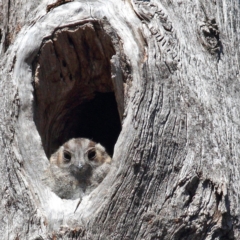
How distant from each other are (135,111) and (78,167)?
1.37 m

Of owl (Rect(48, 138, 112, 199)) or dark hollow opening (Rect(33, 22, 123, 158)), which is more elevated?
dark hollow opening (Rect(33, 22, 123, 158))

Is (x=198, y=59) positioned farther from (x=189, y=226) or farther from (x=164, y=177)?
(x=189, y=226)

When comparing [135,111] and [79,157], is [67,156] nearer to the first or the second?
[79,157]

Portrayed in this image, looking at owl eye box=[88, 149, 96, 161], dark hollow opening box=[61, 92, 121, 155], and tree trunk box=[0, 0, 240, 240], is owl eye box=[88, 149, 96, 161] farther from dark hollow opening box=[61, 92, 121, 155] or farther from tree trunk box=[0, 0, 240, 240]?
tree trunk box=[0, 0, 240, 240]

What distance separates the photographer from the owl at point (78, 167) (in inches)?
199

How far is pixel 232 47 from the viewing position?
15.0 feet

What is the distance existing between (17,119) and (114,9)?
104cm

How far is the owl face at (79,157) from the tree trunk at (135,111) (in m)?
0.40

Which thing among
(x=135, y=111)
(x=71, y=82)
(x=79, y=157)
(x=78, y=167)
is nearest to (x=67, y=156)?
(x=79, y=157)

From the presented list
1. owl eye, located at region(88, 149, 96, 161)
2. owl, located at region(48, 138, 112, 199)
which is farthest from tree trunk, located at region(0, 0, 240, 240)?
owl eye, located at region(88, 149, 96, 161)

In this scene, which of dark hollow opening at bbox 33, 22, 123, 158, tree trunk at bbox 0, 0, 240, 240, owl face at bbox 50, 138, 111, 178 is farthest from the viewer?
owl face at bbox 50, 138, 111, 178

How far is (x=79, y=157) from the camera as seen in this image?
17.8ft

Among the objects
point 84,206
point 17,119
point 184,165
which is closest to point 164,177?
point 184,165

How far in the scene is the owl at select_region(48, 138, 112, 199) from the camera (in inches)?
199
